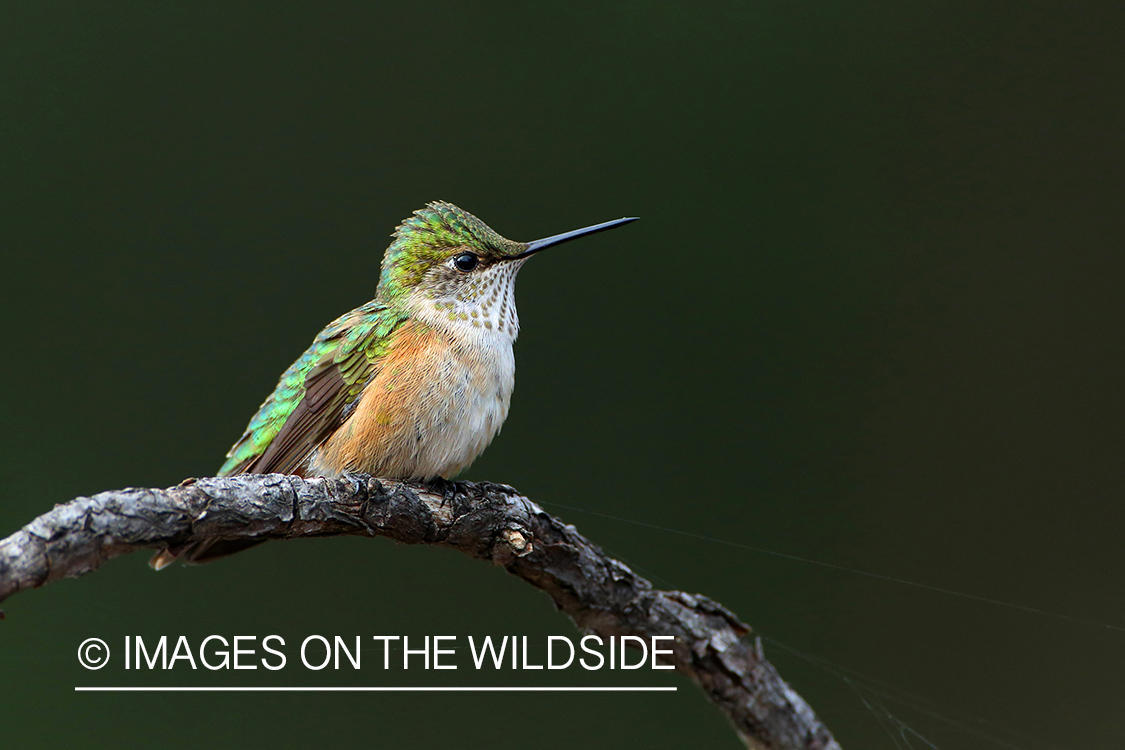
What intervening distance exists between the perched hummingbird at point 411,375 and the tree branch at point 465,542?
24 cm

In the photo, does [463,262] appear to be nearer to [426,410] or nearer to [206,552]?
[426,410]

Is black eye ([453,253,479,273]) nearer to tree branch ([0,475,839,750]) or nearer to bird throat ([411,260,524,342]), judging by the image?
bird throat ([411,260,524,342])

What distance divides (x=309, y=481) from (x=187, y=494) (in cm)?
35

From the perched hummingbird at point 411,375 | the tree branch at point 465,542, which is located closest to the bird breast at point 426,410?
the perched hummingbird at point 411,375

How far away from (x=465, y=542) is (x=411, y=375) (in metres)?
0.57

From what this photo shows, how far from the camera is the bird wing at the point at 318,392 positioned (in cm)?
247

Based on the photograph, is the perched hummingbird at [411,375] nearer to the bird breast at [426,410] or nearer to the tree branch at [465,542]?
the bird breast at [426,410]

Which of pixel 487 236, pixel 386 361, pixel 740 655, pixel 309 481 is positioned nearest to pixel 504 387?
pixel 386 361

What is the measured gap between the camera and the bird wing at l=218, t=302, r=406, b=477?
8.11 ft

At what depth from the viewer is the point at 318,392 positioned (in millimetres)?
2529

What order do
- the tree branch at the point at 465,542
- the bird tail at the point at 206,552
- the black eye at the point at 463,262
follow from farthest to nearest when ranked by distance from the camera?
the black eye at the point at 463,262 < the bird tail at the point at 206,552 < the tree branch at the point at 465,542

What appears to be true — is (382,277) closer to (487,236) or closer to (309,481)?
(487,236)

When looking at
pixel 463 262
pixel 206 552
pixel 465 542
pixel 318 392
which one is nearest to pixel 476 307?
pixel 463 262

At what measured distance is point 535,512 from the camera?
191 cm
